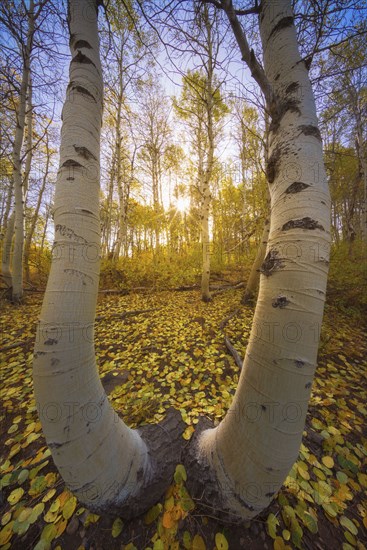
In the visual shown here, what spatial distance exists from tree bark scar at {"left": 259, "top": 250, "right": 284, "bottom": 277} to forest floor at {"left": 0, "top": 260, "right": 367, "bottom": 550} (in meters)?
1.46

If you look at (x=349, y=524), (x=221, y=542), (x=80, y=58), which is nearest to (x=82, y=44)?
(x=80, y=58)

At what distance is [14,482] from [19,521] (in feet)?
1.11

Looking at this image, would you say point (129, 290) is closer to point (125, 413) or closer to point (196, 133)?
point (125, 413)

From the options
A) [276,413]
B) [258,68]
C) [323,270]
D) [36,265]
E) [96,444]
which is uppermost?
[258,68]

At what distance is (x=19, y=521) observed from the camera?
3.97 ft

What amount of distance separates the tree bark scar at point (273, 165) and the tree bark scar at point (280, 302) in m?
0.61

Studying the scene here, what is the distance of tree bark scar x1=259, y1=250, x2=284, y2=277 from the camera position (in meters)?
0.85

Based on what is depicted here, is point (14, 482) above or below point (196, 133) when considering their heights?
below

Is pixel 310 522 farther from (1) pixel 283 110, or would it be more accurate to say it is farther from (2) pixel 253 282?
(2) pixel 253 282

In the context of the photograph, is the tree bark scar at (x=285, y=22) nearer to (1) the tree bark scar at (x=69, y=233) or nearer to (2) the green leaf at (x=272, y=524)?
(1) the tree bark scar at (x=69, y=233)

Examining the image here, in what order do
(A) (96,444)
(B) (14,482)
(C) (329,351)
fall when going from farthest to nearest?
(C) (329,351)
(B) (14,482)
(A) (96,444)

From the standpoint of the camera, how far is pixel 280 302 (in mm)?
810

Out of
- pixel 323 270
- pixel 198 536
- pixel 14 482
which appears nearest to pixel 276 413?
pixel 323 270

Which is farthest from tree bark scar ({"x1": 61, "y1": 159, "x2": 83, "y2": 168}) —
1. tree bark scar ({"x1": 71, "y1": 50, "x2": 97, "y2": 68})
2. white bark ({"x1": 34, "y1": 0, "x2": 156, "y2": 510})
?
tree bark scar ({"x1": 71, "y1": 50, "x2": 97, "y2": 68})
